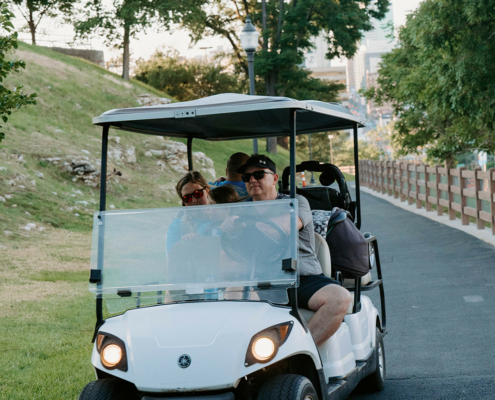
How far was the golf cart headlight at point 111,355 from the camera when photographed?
3434 mm

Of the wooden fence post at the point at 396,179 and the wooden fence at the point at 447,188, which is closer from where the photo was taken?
the wooden fence at the point at 447,188

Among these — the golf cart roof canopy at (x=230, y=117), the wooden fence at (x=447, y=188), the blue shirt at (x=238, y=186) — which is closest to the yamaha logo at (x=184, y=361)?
the golf cart roof canopy at (x=230, y=117)

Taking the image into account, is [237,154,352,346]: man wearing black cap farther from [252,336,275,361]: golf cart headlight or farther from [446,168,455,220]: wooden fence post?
[446,168,455,220]: wooden fence post

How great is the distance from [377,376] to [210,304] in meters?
1.76

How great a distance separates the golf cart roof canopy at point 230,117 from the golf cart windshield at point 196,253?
52cm

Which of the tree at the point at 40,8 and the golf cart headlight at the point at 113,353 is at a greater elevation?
the tree at the point at 40,8

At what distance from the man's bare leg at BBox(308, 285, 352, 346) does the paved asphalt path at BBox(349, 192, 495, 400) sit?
1.22m

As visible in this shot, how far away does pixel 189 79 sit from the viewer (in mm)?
60156

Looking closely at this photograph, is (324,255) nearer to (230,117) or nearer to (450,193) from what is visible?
(230,117)

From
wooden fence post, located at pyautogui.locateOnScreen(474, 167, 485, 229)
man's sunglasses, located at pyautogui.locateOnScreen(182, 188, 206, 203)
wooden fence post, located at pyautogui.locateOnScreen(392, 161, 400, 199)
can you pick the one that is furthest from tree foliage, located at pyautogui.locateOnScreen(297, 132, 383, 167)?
man's sunglasses, located at pyautogui.locateOnScreen(182, 188, 206, 203)

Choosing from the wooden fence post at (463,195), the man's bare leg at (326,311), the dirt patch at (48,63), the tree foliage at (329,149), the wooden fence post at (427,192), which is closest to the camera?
the man's bare leg at (326,311)

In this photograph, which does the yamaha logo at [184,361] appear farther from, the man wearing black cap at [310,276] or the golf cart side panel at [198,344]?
the man wearing black cap at [310,276]

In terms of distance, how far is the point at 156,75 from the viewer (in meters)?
60.8

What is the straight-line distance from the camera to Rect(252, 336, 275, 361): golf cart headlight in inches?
131
